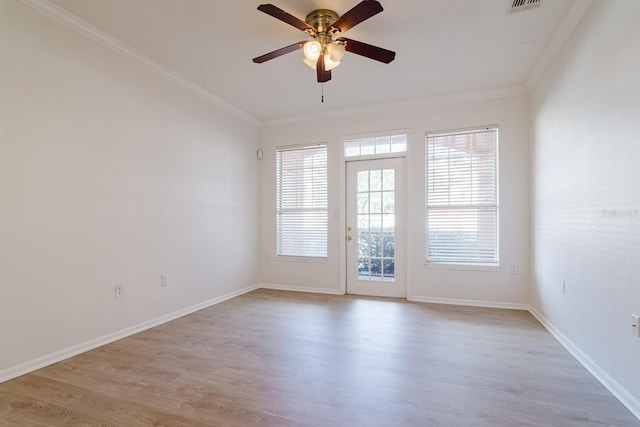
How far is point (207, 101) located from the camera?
424cm

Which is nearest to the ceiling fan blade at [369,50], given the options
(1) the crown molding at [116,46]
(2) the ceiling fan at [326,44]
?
(2) the ceiling fan at [326,44]

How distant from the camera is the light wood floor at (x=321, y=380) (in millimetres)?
1829

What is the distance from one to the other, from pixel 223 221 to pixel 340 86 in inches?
94.4

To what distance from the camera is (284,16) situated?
7.30ft

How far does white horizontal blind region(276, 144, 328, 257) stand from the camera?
16.5 ft

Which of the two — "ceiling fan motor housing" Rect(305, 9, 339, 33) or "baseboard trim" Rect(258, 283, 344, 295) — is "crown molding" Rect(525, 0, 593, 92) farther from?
"baseboard trim" Rect(258, 283, 344, 295)

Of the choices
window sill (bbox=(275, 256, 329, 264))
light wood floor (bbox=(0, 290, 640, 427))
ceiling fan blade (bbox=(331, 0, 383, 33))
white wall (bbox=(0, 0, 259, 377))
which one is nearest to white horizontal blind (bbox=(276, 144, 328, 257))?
window sill (bbox=(275, 256, 329, 264))

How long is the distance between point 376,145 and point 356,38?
194 centimetres

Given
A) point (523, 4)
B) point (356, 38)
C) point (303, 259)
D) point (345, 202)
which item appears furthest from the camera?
point (303, 259)

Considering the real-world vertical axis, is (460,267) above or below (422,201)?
below

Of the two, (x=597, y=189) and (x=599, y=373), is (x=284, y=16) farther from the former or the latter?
(x=599, y=373)

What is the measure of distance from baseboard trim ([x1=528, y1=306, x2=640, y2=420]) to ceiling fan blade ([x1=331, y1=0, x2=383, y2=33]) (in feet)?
9.27

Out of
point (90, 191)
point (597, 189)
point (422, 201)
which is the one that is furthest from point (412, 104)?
point (90, 191)

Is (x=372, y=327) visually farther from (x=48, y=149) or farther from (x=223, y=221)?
(x=48, y=149)
